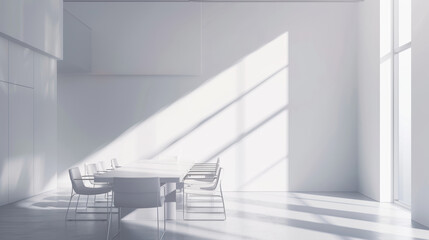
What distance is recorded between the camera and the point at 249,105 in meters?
10.2

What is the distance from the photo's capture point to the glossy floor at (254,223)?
5.49m

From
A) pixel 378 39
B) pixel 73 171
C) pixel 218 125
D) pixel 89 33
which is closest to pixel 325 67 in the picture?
pixel 378 39

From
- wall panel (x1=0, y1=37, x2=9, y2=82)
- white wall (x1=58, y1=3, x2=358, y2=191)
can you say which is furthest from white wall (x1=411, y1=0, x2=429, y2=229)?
wall panel (x1=0, y1=37, x2=9, y2=82)

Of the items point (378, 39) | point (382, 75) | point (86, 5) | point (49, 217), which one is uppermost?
point (86, 5)

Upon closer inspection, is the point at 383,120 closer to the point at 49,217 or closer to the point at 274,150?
the point at 274,150

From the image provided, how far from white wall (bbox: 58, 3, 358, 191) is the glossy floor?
1.88m

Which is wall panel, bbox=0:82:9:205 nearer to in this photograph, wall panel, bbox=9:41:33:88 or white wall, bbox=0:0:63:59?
wall panel, bbox=9:41:33:88

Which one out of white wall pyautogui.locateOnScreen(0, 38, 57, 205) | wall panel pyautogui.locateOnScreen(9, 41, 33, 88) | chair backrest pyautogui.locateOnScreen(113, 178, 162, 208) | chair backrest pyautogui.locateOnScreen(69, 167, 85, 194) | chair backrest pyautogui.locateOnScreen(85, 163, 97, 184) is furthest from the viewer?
wall panel pyautogui.locateOnScreen(9, 41, 33, 88)

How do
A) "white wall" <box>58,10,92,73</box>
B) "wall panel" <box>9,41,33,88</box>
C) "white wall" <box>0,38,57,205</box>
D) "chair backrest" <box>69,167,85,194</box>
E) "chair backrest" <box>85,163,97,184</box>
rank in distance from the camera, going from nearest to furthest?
"chair backrest" <box>69,167,85,194</box>, "chair backrest" <box>85,163,97,184</box>, "white wall" <box>0,38,57,205</box>, "wall panel" <box>9,41,33,88</box>, "white wall" <box>58,10,92,73</box>

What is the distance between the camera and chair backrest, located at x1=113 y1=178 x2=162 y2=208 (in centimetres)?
507

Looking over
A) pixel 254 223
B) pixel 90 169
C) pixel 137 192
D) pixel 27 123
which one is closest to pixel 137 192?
pixel 137 192

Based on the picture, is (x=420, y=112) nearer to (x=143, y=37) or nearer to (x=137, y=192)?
(x=137, y=192)

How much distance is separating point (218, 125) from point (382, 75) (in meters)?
3.29

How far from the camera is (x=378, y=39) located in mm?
8562
